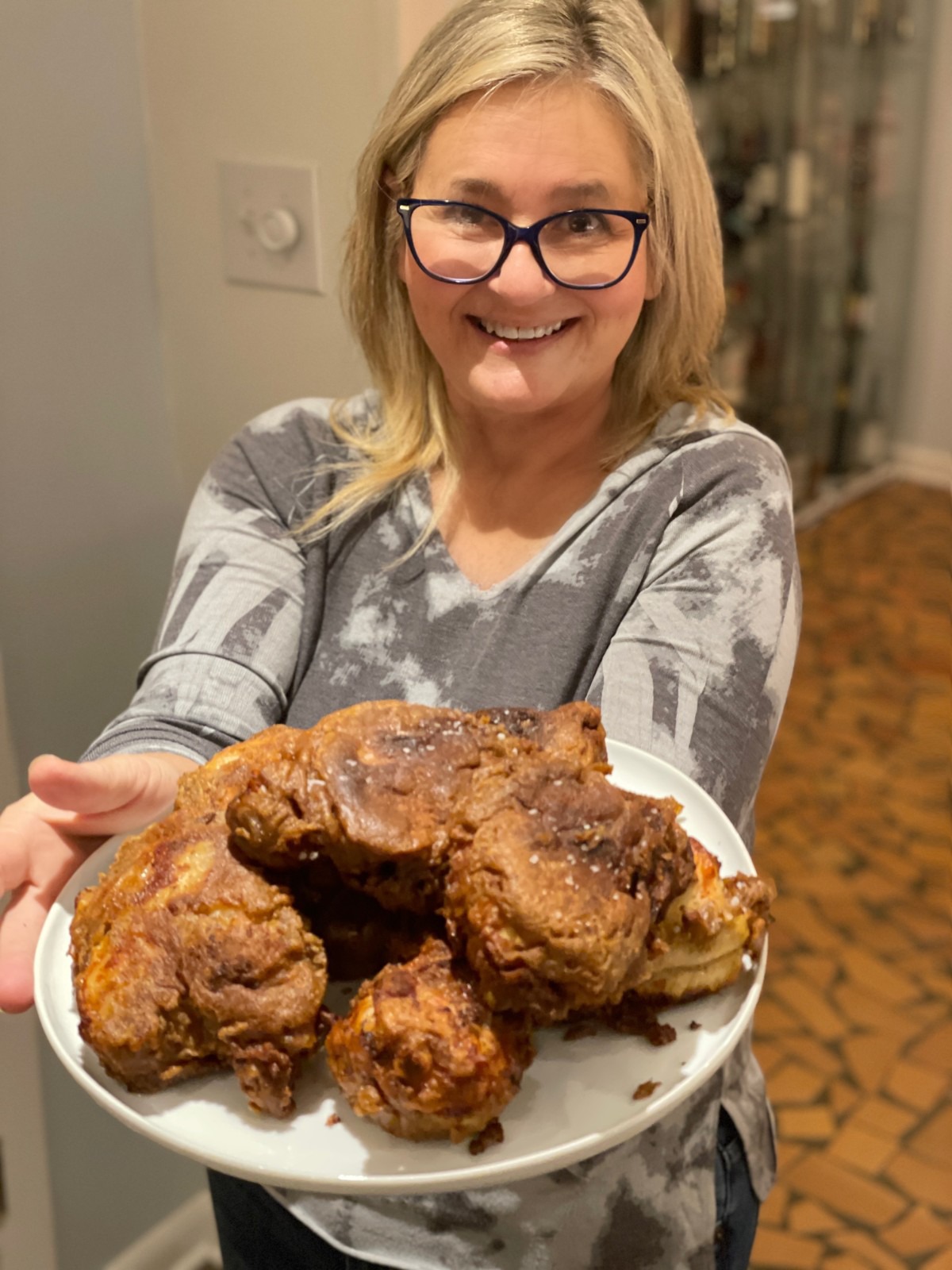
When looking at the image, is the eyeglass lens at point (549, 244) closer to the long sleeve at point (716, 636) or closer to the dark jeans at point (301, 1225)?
the long sleeve at point (716, 636)

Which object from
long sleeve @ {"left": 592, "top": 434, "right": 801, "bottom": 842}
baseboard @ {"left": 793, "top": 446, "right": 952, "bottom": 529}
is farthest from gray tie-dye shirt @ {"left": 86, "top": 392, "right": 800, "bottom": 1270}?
baseboard @ {"left": 793, "top": 446, "right": 952, "bottom": 529}

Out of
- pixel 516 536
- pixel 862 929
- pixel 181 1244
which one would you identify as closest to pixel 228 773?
pixel 516 536

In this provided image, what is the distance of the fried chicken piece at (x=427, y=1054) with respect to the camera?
2.19 feet

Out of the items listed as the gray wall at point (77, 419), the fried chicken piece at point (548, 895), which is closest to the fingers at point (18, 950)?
the fried chicken piece at point (548, 895)

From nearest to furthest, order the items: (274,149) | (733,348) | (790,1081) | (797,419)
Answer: (274,149), (790,1081), (733,348), (797,419)

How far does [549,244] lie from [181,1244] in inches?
65.5

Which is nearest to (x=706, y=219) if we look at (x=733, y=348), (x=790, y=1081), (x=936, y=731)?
(x=790, y=1081)

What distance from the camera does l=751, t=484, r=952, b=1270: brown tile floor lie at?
1.94 metres

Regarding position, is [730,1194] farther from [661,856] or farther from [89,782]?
[89,782]

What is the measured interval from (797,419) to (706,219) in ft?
10.2

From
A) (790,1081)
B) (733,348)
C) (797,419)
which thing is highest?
(733,348)

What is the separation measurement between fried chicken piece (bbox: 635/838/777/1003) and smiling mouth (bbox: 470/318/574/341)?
513 mm

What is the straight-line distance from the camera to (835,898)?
256 centimetres

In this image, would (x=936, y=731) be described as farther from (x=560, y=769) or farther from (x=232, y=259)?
(x=560, y=769)
